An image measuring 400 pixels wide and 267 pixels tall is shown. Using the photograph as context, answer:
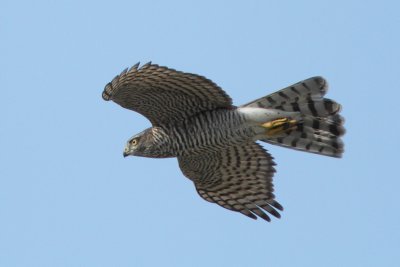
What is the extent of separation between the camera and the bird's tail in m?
17.4

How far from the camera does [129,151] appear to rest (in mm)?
17531

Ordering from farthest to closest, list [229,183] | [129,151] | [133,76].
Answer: [229,183] < [129,151] < [133,76]

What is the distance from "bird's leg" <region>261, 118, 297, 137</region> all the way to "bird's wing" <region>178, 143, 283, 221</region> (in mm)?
847

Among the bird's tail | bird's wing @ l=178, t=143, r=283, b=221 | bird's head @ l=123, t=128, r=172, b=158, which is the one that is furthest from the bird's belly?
bird's wing @ l=178, t=143, r=283, b=221

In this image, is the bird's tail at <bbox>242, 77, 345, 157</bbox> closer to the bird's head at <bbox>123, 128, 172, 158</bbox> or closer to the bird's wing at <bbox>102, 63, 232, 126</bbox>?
the bird's wing at <bbox>102, 63, 232, 126</bbox>

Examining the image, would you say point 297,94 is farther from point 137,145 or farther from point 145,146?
point 137,145

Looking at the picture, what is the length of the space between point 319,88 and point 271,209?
233 cm

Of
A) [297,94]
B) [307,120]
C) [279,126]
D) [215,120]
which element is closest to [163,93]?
[215,120]

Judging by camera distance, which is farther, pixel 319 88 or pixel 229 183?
pixel 229 183

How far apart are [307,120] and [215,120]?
1588 mm

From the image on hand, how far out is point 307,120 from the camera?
699 inches

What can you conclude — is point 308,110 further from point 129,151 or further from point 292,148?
point 129,151

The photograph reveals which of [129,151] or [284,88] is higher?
[284,88]

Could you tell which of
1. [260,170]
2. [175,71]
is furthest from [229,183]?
[175,71]
